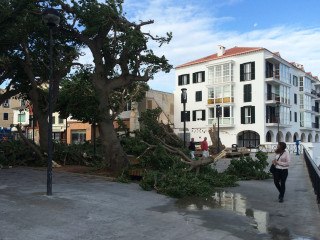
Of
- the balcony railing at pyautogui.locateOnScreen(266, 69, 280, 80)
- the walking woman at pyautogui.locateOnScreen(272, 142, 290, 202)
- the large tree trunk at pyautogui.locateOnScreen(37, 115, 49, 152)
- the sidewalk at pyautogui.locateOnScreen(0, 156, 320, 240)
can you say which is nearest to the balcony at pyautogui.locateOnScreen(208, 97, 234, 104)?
the balcony railing at pyautogui.locateOnScreen(266, 69, 280, 80)

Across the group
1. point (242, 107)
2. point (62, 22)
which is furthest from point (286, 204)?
point (242, 107)

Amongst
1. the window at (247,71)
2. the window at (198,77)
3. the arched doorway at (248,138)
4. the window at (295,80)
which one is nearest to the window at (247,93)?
the window at (247,71)

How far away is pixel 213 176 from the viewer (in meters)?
11.4

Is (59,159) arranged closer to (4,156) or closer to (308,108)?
(4,156)

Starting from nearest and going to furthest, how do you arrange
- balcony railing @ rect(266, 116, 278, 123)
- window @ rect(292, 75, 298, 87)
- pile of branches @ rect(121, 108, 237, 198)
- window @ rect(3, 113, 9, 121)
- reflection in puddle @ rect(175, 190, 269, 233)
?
reflection in puddle @ rect(175, 190, 269, 233), pile of branches @ rect(121, 108, 237, 198), balcony railing @ rect(266, 116, 278, 123), window @ rect(292, 75, 298, 87), window @ rect(3, 113, 9, 121)

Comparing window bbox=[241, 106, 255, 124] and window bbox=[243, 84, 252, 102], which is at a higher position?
window bbox=[243, 84, 252, 102]

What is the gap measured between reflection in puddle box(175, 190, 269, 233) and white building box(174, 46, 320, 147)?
29.3 m

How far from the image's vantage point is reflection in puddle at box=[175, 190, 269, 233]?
651cm

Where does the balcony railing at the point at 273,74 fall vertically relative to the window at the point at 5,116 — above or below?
above

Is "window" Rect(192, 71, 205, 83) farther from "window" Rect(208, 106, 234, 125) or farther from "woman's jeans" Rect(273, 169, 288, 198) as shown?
"woman's jeans" Rect(273, 169, 288, 198)

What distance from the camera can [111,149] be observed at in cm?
1286

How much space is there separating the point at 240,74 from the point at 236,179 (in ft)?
101

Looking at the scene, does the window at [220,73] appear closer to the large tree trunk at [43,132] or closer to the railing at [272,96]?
the railing at [272,96]

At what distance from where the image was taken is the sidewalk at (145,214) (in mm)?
5270
